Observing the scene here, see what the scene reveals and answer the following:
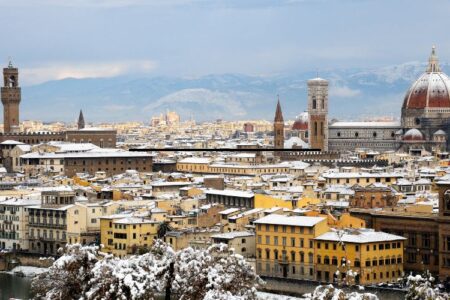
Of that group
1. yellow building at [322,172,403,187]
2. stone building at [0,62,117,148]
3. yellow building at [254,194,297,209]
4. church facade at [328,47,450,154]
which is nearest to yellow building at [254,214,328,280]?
yellow building at [254,194,297,209]

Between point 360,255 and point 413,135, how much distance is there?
65.8 metres

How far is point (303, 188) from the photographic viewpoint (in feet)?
205

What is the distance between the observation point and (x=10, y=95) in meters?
110

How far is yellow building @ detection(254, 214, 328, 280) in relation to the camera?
44.9m

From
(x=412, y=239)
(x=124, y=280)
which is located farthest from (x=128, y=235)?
(x=124, y=280)

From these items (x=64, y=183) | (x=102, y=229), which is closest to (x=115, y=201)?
(x=102, y=229)

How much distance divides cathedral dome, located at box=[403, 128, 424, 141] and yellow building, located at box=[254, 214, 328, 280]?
62.0m

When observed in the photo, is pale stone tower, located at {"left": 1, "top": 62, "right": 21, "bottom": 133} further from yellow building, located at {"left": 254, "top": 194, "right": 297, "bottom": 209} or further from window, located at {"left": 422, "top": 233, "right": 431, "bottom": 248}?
window, located at {"left": 422, "top": 233, "right": 431, "bottom": 248}

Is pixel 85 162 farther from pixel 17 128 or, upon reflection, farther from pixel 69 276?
pixel 69 276

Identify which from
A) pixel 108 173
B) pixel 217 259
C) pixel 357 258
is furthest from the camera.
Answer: pixel 108 173

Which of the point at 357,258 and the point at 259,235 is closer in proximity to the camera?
the point at 357,258

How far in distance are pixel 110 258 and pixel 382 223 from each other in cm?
1876

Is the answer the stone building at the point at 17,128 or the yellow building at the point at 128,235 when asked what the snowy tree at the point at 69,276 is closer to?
the yellow building at the point at 128,235

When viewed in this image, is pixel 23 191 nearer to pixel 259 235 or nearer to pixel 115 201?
pixel 115 201
